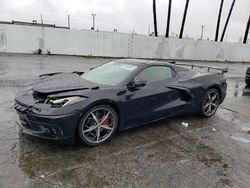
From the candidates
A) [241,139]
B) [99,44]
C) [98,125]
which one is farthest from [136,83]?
[99,44]

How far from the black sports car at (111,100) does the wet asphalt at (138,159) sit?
26 centimetres

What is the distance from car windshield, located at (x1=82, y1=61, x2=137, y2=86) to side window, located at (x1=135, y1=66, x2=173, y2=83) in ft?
0.65

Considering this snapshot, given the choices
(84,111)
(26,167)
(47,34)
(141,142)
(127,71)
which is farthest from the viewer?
(47,34)

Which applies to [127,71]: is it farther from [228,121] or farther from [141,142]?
[228,121]

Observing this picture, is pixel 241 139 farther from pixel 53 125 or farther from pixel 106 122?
pixel 53 125

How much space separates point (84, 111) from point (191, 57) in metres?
21.0

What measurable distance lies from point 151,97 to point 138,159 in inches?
49.7

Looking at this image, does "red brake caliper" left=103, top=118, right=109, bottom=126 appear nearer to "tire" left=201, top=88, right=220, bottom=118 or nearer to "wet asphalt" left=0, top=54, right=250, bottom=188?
"wet asphalt" left=0, top=54, right=250, bottom=188

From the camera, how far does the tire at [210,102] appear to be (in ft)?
17.1

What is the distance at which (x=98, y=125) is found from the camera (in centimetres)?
363

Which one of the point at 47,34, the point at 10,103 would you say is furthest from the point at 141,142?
the point at 47,34

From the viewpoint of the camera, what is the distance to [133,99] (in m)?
3.94

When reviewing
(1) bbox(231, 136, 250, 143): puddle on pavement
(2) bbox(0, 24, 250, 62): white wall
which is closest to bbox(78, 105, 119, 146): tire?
(1) bbox(231, 136, 250, 143): puddle on pavement

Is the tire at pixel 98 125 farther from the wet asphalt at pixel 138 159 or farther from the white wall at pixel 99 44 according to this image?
the white wall at pixel 99 44
